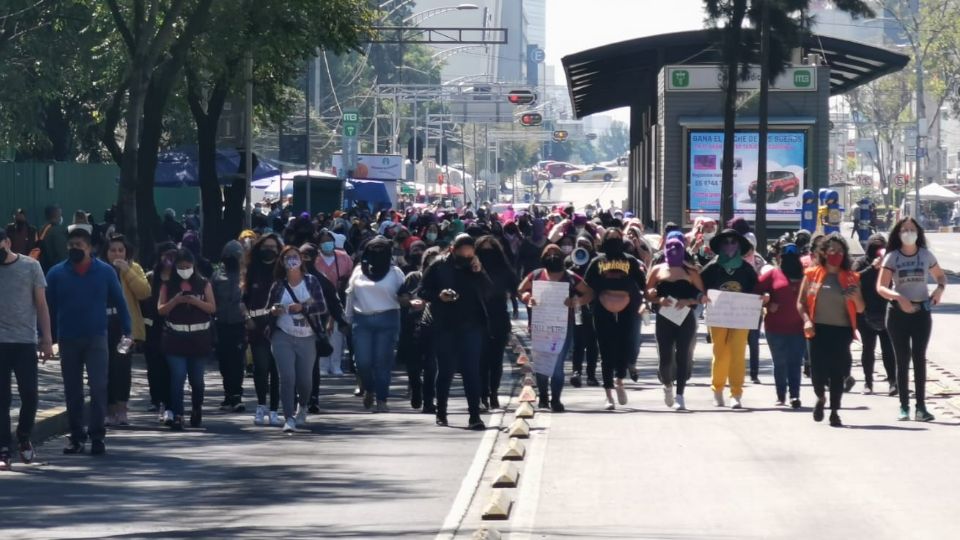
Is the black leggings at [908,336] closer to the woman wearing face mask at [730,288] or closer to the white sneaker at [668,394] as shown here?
the woman wearing face mask at [730,288]

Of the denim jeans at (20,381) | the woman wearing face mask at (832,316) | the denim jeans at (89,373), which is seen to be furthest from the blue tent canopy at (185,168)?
the denim jeans at (20,381)

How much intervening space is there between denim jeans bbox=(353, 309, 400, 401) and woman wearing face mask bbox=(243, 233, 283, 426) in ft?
3.56

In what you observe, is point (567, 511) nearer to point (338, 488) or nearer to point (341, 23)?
point (338, 488)

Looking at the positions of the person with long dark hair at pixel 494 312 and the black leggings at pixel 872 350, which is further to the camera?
the black leggings at pixel 872 350

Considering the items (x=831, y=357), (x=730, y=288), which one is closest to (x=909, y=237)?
(x=831, y=357)

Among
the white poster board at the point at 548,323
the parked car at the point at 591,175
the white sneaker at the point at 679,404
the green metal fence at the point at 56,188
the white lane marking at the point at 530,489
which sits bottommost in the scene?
the white sneaker at the point at 679,404

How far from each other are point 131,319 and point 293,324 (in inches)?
56.5

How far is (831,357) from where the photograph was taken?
1591 centimetres

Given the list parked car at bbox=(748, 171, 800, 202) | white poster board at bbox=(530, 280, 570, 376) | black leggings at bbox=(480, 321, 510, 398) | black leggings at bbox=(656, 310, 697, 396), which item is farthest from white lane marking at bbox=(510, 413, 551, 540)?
parked car at bbox=(748, 171, 800, 202)

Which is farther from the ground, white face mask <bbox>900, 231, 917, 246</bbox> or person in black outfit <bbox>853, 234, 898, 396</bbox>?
white face mask <bbox>900, 231, 917, 246</bbox>

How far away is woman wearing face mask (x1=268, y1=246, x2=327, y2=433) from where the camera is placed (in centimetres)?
1600

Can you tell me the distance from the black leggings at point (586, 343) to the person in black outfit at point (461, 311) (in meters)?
4.01

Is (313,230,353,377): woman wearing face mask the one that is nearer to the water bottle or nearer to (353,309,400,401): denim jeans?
(353,309,400,401): denim jeans

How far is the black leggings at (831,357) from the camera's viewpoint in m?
15.9
